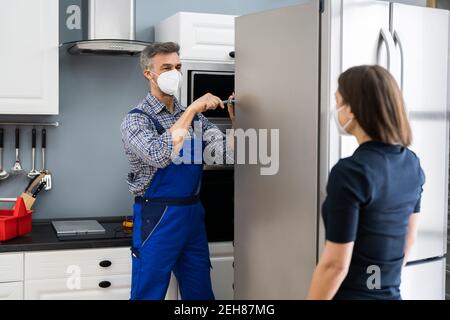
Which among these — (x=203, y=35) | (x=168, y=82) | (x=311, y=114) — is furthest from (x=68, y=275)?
(x=311, y=114)

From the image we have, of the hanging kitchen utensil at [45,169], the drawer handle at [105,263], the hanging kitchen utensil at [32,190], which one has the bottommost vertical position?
the drawer handle at [105,263]

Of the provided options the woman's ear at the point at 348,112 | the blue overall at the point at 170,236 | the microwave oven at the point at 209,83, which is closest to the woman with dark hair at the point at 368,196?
the woman's ear at the point at 348,112

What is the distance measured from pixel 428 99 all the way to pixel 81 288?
1.67 metres

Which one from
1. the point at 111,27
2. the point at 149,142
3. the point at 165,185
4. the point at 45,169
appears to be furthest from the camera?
the point at 45,169

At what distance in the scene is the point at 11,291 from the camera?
266 cm

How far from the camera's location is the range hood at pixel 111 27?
9.38ft

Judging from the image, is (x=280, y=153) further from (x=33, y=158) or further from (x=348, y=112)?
(x=33, y=158)

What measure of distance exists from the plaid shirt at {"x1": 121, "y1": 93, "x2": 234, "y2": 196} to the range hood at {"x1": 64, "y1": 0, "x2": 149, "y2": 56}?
52 cm

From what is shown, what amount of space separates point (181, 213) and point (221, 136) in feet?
1.29

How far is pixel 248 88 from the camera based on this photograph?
7.65 ft

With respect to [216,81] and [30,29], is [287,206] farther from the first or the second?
[30,29]

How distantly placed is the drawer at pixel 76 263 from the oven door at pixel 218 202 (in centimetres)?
41

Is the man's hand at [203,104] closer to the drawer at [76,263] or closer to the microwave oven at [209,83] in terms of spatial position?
the microwave oven at [209,83]
